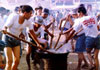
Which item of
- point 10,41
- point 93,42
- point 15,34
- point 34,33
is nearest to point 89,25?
point 93,42

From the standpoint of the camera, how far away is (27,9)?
4.00 meters

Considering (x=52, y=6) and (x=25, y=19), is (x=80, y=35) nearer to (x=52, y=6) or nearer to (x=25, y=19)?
(x=25, y=19)

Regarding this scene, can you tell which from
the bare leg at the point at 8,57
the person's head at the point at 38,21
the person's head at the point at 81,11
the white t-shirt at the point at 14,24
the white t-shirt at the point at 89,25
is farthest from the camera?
the person's head at the point at 38,21

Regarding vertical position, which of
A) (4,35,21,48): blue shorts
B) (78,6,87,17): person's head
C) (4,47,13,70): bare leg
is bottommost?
(4,47,13,70): bare leg

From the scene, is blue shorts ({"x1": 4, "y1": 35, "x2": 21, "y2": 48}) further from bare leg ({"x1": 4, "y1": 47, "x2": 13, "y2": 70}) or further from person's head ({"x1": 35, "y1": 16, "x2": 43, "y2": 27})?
person's head ({"x1": 35, "y1": 16, "x2": 43, "y2": 27})

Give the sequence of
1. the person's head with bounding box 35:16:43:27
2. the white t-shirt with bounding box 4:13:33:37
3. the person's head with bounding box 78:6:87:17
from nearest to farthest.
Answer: the white t-shirt with bounding box 4:13:33:37
the person's head with bounding box 78:6:87:17
the person's head with bounding box 35:16:43:27

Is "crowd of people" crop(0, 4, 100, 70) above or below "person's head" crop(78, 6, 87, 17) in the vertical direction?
below

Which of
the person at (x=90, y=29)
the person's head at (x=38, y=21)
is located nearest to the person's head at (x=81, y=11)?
the person at (x=90, y=29)

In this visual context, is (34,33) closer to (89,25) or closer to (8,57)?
(8,57)

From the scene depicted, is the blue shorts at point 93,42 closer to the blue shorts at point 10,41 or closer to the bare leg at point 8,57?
the blue shorts at point 10,41

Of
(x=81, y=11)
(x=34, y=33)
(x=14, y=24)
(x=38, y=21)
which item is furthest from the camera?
(x=38, y=21)

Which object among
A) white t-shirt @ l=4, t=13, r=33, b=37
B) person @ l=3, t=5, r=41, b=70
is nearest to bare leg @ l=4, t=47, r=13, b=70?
person @ l=3, t=5, r=41, b=70

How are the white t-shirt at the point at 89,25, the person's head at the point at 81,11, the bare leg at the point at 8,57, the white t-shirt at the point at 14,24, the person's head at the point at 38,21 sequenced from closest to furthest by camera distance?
the white t-shirt at the point at 14,24 → the bare leg at the point at 8,57 → the white t-shirt at the point at 89,25 → the person's head at the point at 81,11 → the person's head at the point at 38,21

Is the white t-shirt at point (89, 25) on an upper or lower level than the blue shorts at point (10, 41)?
upper
